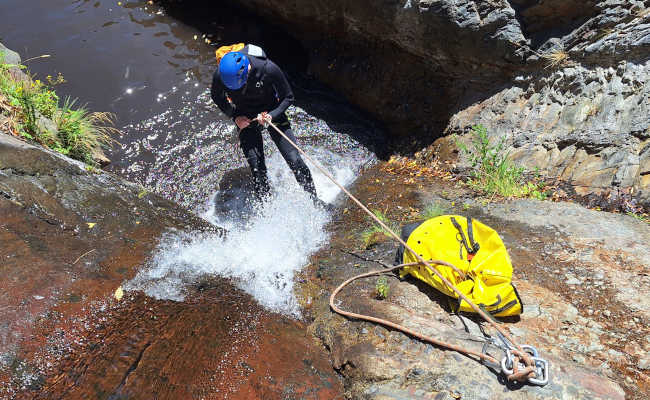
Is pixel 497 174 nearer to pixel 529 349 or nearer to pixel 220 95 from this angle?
pixel 529 349

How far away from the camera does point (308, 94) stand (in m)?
7.66

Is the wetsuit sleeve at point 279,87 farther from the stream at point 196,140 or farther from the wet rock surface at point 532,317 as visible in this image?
the wet rock surface at point 532,317

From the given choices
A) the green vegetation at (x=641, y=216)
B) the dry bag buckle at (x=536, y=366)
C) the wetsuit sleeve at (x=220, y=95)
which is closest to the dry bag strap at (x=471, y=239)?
the dry bag buckle at (x=536, y=366)

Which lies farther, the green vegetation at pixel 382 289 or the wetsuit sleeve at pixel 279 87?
the wetsuit sleeve at pixel 279 87

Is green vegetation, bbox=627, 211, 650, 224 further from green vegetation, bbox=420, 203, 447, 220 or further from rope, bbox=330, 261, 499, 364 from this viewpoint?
rope, bbox=330, 261, 499, 364

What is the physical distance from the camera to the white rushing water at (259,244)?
145 inches

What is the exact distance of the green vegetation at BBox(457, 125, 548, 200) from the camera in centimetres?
462

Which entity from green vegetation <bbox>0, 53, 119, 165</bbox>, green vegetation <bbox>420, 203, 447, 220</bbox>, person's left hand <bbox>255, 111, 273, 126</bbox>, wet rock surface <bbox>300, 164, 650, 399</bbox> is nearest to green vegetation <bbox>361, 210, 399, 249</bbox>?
wet rock surface <bbox>300, 164, 650, 399</bbox>

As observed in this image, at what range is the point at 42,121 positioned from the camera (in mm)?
5352

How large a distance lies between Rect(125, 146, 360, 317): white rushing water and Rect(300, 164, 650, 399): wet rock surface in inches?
16.3

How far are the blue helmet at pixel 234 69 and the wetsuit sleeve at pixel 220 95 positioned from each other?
0.19 metres

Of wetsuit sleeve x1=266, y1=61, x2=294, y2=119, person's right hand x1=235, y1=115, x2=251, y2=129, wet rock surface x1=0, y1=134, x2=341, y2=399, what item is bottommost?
wet rock surface x1=0, y1=134, x2=341, y2=399

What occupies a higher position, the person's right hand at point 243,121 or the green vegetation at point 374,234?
the person's right hand at point 243,121

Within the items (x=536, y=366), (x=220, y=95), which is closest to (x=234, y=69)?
(x=220, y=95)
